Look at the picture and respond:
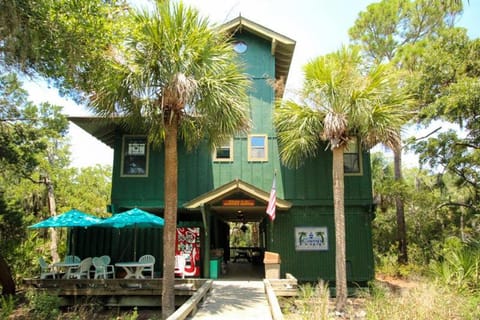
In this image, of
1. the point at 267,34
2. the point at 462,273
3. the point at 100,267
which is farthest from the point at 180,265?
the point at 267,34

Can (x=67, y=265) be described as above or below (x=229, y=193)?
below

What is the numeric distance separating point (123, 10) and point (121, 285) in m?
7.43

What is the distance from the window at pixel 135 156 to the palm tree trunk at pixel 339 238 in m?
6.77

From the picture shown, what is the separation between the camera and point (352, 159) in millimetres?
13445

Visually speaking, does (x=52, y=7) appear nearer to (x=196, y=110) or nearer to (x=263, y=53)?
(x=196, y=110)

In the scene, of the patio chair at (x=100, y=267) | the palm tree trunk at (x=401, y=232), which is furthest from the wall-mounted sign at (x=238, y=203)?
the palm tree trunk at (x=401, y=232)

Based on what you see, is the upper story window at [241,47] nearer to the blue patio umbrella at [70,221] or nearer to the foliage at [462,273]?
the blue patio umbrella at [70,221]

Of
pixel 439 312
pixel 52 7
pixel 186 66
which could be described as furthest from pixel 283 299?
pixel 52 7

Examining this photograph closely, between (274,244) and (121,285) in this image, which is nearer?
(121,285)

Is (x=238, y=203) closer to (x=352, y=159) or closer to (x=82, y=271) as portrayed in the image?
(x=352, y=159)

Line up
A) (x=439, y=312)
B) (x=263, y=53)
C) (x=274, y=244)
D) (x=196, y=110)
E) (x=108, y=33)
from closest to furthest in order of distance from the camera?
1. (x=439, y=312)
2. (x=108, y=33)
3. (x=196, y=110)
4. (x=274, y=244)
5. (x=263, y=53)

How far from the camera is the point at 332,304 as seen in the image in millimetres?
10812

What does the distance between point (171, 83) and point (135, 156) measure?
19.1ft

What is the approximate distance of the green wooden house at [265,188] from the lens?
12.9 m
